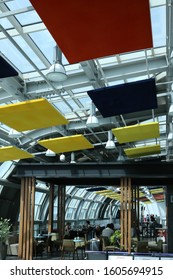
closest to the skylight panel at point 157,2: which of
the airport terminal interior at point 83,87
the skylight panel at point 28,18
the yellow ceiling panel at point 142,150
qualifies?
the airport terminal interior at point 83,87

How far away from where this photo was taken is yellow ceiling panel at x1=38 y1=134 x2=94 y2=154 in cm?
1246

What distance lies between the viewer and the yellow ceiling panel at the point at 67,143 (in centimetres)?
1246

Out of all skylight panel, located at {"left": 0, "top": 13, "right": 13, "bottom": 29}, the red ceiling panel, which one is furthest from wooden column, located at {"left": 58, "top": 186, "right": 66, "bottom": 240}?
the red ceiling panel

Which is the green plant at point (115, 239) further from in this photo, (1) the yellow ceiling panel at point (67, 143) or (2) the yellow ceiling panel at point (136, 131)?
(1) the yellow ceiling panel at point (67, 143)

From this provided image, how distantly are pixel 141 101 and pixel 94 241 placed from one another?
207 inches

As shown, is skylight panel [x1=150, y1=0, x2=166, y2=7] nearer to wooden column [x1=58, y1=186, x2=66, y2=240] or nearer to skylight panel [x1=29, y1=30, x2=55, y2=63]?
skylight panel [x1=29, y1=30, x2=55, y2=63]

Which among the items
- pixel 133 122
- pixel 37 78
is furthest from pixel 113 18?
pixel 133 122

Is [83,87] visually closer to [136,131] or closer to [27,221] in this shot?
[136,131]

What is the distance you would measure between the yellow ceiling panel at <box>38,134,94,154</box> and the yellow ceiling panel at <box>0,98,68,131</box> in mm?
2568

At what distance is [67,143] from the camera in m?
13.0

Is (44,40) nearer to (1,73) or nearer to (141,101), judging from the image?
(1,73)

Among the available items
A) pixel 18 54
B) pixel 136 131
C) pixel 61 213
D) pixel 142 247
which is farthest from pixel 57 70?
pixel 61 213

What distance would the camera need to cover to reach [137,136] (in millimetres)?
12070
